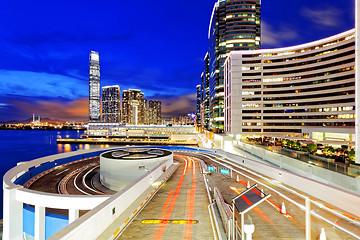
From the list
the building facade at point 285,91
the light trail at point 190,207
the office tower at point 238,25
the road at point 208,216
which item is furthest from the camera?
the office tower at point 238,25

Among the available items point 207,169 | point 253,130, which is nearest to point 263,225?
point 207,169

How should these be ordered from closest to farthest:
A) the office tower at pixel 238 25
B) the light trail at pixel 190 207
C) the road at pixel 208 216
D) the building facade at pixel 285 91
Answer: the road at pixel 208 216 → the light trail at pixel 190 207 → the building facade at pixel 285 91 → the office tower at pixel 238 25

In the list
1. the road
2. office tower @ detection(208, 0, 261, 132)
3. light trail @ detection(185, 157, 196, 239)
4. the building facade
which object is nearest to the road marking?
the road

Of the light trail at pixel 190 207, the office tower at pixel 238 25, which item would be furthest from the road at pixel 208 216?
the office tower at pixel 238 25

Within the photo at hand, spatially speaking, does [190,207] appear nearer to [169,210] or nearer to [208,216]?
[169,210]

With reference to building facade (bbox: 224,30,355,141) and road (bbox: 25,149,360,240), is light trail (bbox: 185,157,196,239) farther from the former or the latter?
building facade (bbox: 224,30,355,141)

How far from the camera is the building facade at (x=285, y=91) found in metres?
75.2

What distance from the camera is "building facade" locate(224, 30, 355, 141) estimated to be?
75.2 m

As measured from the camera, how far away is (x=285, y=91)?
86.4 m

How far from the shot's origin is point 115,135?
170000mm

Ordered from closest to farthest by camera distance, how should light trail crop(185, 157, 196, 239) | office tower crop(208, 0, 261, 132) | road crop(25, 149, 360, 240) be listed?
1. road crop(25, 149, 360, 240)
2. light trail crop(185, 157, 196, 239)
3. office tower crop(208, 0, 261, 132)

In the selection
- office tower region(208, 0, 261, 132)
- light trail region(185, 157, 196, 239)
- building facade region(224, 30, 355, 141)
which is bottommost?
light trail region(185, 157, 196, 239)

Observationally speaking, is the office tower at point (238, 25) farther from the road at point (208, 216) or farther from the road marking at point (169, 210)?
the road at point (208, 216)

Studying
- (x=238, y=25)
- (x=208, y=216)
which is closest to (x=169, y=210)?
(x=208, y=216)
